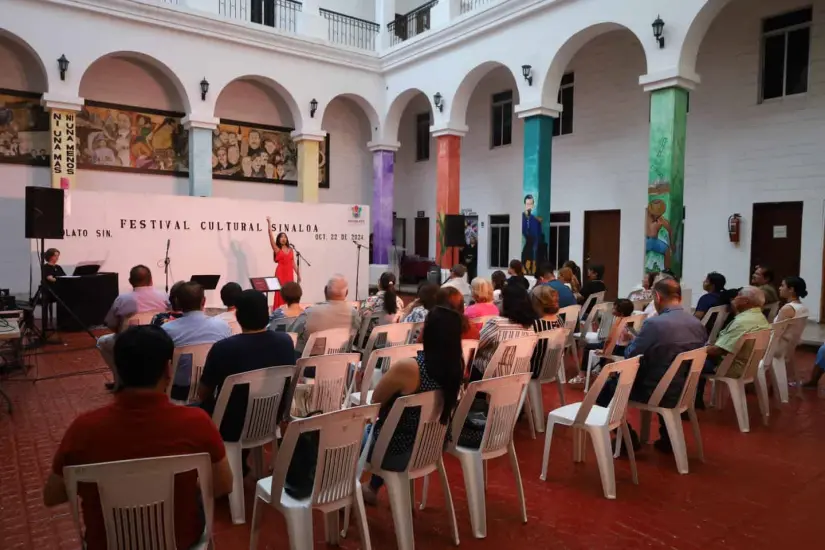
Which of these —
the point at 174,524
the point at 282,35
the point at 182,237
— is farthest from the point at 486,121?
the point at 174,524

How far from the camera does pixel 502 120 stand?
47.9 feet

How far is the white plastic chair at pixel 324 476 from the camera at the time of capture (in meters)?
2.25

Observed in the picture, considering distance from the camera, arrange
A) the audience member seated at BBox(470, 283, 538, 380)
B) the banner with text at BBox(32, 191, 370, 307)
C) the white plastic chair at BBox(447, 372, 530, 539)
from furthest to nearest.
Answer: the banner with text at BBox(32, 191, 370, 307) < the audience member seated at BBox(470, 283, 538, 380) < the white plastic chair at BBox(447, 372, 530, 539)

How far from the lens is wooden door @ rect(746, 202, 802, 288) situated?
30.4 ft

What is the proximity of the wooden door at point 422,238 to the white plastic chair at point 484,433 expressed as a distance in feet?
45.2

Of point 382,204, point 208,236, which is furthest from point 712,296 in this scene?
point 382,204

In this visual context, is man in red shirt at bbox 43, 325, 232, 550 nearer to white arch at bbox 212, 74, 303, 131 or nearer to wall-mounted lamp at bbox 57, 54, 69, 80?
wall-mounted lamp at bbox 57, 54, 69, 80

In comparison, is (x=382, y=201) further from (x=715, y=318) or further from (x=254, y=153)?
(x=715, y=318)

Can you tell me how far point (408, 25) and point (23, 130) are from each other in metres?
9.77

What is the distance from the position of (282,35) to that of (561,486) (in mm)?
12216

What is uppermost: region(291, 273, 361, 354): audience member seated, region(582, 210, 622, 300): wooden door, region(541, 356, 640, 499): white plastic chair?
region(582, 210, 622, 300): wooden door

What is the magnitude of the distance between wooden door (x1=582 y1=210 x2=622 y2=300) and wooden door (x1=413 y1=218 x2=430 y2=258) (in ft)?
17.5

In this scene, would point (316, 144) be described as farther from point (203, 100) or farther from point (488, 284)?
point (488, 284)

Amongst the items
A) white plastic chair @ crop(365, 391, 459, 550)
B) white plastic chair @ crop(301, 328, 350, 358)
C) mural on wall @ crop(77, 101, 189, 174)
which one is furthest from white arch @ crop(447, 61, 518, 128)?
white plastic chair @ crop(365, 391, 459, 550)
